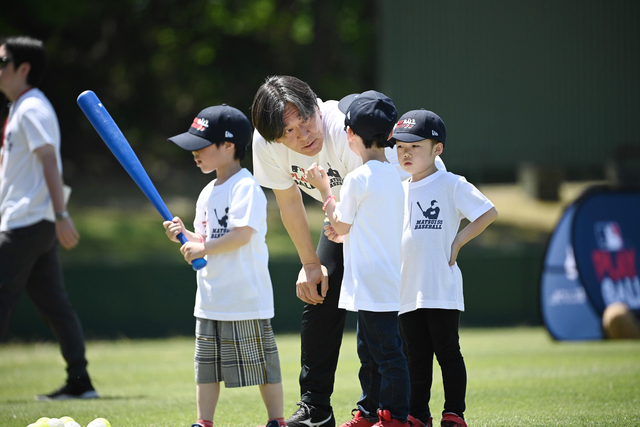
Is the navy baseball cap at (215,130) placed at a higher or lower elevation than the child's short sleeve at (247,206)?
higher

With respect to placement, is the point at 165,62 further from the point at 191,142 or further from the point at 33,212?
the point at 191,142

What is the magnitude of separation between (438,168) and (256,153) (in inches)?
37.4

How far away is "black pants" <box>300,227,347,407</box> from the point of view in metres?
3.64

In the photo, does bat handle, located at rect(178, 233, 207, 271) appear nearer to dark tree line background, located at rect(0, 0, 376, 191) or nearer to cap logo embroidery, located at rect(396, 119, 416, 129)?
cap logo embroidery, located at rect(396, 119, 416, 129)

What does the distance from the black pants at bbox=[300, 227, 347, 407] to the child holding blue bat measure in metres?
0.25

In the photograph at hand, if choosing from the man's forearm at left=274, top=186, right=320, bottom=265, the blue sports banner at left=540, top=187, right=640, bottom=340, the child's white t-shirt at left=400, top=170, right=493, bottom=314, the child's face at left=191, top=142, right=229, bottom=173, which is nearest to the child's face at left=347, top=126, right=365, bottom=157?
the child's white t-shirt at left=400, top=170, right=493, bottom=314

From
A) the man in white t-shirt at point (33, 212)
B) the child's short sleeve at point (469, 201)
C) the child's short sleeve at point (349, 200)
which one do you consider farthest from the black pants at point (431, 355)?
the man in white t-shirt at point (33, 212)

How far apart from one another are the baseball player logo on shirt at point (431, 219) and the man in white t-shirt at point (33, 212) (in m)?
2.38

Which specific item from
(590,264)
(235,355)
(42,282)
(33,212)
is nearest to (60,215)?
(33,212)

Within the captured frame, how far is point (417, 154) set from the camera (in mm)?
3584

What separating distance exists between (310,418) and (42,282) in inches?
92.9

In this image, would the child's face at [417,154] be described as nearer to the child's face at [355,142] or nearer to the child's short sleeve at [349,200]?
the child's face at [355,142]

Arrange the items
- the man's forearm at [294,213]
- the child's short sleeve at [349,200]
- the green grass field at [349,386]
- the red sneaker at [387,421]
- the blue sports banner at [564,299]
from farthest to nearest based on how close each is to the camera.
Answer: the blue sports banner at [564,299] → the green grass field at [349,386] → the man's forearm at [294,213] → the child's short sleeve at [349,200] → the red sneaker at [387,421]

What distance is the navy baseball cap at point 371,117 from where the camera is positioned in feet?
10.6
